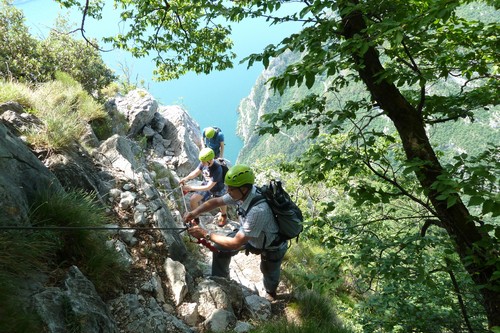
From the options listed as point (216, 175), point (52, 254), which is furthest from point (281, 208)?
point (216, 175)

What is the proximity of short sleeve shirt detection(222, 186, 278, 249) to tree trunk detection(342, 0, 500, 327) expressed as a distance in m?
2.10

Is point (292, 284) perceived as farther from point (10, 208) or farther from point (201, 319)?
point (10, 208)

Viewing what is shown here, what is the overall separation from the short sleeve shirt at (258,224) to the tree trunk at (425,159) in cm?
210

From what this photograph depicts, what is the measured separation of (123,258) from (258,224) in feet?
6.72

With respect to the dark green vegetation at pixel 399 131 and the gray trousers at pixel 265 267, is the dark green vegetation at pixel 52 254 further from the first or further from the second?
the dark green vegetation at pixel 399 131

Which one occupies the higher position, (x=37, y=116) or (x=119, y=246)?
(x=37, y=116)

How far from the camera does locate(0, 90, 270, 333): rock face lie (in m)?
3.38

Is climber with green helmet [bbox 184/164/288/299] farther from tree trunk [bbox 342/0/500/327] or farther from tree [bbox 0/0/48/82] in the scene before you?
tree [bbox 0/0/48/82]

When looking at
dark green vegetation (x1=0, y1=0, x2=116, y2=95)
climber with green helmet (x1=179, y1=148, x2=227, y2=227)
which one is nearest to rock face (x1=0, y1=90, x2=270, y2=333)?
climber with green helmet (x1=179, y1=148, x2=227, y2=227)

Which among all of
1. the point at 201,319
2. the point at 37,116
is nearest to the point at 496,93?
the point at 201,319

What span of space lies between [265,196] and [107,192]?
3288mm

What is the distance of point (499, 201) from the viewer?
2.14 m

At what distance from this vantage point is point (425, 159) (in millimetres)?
3764

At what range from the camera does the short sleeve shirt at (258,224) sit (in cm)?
479
